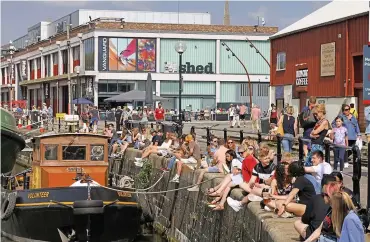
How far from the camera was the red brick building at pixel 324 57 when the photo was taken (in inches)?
1179

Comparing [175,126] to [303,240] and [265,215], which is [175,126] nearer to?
[265,215]

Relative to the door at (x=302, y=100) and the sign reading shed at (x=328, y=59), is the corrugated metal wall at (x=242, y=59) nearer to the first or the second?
the door at (x=302, y=100)

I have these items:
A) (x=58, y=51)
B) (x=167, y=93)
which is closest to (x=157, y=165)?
(x=167, y=93)

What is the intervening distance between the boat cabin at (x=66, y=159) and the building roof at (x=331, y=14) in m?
13.2

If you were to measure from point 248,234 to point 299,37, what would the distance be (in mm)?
23900

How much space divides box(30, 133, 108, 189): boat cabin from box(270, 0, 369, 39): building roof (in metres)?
13.2

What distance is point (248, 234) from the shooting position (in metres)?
12.6

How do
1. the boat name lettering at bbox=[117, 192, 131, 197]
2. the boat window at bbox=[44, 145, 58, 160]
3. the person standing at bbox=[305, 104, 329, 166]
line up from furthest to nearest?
the boat window at bbox=[44, 145, 58, 160], the boat name lettering at bbox=[117, 192, 131, 197], the person standing at bbox=[305, 104, 329, 166]

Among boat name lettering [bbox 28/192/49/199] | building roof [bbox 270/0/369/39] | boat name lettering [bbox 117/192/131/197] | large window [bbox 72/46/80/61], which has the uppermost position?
large window [bbox 72/46/80/61]

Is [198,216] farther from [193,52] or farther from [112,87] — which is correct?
[193,52]

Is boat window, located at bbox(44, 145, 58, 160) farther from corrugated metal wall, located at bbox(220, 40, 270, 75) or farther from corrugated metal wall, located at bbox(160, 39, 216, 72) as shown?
corrugated metal wall, located at bbox(220, 40, 270, 75)

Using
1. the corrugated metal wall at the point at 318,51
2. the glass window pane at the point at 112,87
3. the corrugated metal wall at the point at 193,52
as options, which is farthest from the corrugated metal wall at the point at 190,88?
the corrugated metal wall at the point at 318,51

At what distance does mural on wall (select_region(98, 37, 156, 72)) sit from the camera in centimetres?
6312

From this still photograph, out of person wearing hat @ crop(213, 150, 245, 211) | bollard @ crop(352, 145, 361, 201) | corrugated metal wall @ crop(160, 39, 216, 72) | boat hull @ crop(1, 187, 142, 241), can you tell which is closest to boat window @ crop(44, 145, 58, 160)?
boat hull @ crop(1, 187, 142, 241)
